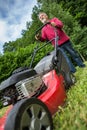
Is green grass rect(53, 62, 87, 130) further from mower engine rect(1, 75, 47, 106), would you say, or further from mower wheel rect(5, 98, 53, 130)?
mower engine rect(1, 75, 47, 106)

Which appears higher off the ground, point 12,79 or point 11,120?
point 12,79

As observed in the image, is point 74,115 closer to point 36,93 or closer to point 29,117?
point 29,117

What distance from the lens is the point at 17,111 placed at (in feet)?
10.3

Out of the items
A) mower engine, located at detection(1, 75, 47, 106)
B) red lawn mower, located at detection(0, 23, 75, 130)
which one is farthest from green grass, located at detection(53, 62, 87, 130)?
mower engine, located at detection(1, 75, 47, 106)

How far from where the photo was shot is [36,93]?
165 inches

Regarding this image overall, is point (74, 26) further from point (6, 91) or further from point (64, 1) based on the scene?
point (6, 91)

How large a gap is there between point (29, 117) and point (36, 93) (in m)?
0.95

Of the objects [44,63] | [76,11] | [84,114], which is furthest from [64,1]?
[84,114]

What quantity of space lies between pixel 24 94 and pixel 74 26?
15.9 meters

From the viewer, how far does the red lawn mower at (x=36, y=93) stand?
3191 mm

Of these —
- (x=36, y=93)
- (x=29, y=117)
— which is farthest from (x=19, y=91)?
(x=29, y=117)

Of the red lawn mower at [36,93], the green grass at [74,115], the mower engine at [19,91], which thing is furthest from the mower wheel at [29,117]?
the mower engine at [19,91]

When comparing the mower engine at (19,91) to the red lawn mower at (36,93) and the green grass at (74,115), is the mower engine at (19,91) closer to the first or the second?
the red lawn mower at (36,93)

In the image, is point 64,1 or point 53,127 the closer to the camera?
point 53,127
